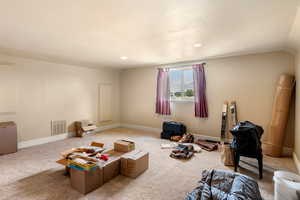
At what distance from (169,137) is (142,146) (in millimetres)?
999

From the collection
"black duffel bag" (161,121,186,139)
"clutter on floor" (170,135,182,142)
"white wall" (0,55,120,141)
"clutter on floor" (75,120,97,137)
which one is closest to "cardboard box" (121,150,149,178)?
"clutter on floor" (170,135,182,142)

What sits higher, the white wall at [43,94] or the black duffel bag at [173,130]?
the white wall at [43,94]

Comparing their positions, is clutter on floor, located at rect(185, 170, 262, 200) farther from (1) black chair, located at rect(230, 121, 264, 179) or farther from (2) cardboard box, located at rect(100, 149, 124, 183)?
(2) cardboard box, located at rect(100, 149, 124, 183)

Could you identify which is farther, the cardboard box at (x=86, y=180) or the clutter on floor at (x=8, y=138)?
the clutter on floor at (x=8, y=138)

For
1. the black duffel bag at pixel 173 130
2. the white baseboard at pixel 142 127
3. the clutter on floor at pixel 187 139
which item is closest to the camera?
the clutter on floor at pixel 187 139

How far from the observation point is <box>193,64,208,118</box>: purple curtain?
4281 millimetres

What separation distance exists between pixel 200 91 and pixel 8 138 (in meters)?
4.74

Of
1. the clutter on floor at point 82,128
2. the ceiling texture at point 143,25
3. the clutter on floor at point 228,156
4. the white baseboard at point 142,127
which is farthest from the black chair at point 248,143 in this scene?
the clutter on floor at point 82,128

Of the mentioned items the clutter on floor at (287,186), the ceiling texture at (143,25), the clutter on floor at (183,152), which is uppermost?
the ceiling texture at (143,25)

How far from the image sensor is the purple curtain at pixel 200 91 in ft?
14.0

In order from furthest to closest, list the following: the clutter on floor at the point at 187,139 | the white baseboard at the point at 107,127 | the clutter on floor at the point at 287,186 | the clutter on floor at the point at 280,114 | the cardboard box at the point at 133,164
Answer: the white baseboard at the point at 107,127
the clutter on floor at the point at 187,139
the clutter on floor at the point at 280,114
the cardboard box at the point at 133,164
the clutter on floor at the point at 287,186

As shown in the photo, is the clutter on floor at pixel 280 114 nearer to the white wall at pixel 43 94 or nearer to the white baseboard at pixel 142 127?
the white baseboard at pixel 142 127

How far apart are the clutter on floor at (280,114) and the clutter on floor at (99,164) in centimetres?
278

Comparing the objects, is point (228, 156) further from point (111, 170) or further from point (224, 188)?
point (111, 170)
